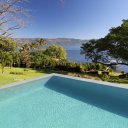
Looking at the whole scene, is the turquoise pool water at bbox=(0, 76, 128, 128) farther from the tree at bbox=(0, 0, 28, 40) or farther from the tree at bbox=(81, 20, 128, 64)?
the tree at bbox=(81, 20, 128, 64)

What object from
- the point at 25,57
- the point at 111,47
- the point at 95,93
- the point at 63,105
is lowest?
the point at 63,105

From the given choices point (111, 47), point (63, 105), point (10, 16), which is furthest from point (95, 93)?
point (111, 47)

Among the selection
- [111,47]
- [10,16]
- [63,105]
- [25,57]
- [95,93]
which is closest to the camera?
[63,105]

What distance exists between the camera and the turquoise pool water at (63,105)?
19.7 feet

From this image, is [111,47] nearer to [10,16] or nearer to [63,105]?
[10,16]

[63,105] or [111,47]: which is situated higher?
[111,47]

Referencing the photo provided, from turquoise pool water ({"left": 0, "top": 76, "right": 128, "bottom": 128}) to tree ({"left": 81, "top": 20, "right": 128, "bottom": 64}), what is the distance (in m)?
17.7

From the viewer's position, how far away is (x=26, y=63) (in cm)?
2630

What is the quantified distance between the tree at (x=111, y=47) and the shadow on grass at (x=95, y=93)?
686 inches

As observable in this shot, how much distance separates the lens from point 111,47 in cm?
2689

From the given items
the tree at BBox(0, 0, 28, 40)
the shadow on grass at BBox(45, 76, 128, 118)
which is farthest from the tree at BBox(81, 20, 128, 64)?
the tree at BBox(0, 0, 28, 40)

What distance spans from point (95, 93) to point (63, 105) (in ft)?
4.81

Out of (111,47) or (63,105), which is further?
(111,47)

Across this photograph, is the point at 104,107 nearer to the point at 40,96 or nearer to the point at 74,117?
the point at 74,117
